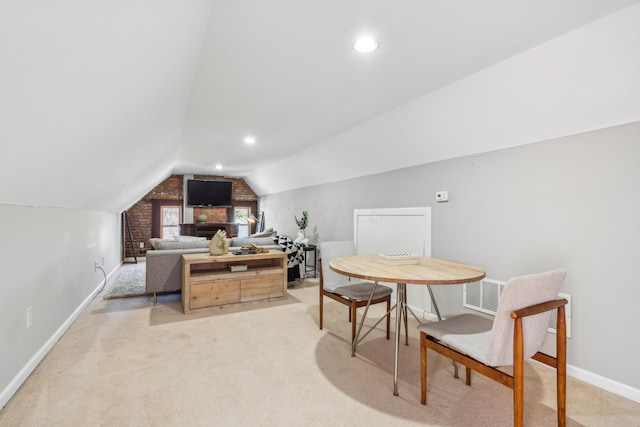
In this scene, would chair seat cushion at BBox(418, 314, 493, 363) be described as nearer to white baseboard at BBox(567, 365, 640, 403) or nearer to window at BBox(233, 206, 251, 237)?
white baseboard at BBox(567, 365, 640, 403)

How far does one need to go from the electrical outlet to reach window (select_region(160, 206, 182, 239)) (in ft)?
22.2

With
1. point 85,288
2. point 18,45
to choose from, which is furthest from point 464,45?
point 85,288

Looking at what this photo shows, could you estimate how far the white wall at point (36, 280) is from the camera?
73.1 inches

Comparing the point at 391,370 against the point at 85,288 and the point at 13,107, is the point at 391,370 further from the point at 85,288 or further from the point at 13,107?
the point at 85,288

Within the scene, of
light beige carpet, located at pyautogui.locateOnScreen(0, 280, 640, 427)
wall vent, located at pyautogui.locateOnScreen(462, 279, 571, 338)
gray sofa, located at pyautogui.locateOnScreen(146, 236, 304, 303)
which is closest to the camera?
light beige carpet, located at pyautogui.locateOnScreen(0, 280, 640, 427)

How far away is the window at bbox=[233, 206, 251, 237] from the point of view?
8.86 m

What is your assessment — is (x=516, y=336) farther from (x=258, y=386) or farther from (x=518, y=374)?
(x=258, y=386)

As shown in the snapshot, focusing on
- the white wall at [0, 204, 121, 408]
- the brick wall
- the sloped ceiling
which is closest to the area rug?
the white wall at [0, 204, 121, 408]

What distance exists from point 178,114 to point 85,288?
2513 mm

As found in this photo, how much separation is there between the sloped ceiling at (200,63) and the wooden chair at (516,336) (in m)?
1.40

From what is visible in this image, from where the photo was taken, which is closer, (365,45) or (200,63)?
(365,45)

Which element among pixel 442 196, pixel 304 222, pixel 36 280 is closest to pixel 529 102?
pixel 442 196

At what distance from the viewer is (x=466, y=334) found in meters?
1.67

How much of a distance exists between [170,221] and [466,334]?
7852 millimetres
